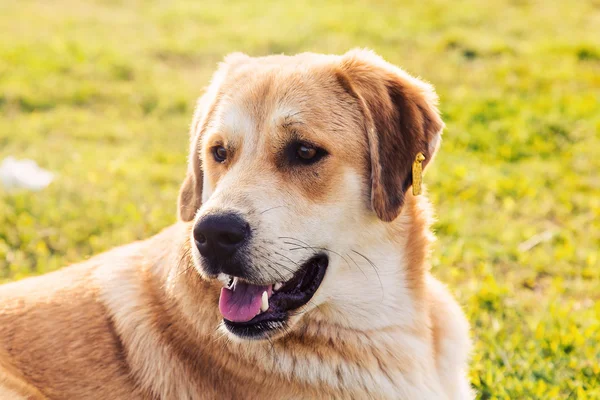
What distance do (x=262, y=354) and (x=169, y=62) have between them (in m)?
9.40

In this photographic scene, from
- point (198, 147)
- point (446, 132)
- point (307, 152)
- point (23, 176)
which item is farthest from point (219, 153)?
point (446, 132)

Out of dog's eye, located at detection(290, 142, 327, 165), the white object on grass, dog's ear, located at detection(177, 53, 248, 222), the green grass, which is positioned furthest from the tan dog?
the white object on grass

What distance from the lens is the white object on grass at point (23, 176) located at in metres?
7.08

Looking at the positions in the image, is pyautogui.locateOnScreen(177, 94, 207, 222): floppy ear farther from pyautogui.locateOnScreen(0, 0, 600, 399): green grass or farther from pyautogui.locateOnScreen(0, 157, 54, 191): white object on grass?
pyautogui.locateOnScreen(0, 157, 54, 191): white object on grass

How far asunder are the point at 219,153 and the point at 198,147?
1.04 ft

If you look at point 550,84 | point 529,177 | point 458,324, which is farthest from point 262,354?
point 550,84

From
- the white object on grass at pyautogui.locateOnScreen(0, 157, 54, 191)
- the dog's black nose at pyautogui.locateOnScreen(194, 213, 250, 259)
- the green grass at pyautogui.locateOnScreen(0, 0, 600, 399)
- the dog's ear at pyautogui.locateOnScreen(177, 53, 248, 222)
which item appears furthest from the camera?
the white object on grass at pyautogui.locateOnScreen(0, 157, 54, 191)

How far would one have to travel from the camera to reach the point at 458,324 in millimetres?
3947

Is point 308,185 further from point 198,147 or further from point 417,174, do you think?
point 198,147

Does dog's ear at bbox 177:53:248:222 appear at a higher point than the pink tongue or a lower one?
higher

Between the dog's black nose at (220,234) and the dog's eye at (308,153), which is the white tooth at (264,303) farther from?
the dog's eye at (308,153)

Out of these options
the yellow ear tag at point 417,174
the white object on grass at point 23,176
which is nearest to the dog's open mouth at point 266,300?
the yellow ear tag at point 417,174

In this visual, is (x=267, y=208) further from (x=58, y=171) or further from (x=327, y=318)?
(x=58, y=171)

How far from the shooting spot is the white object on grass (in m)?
7.08
